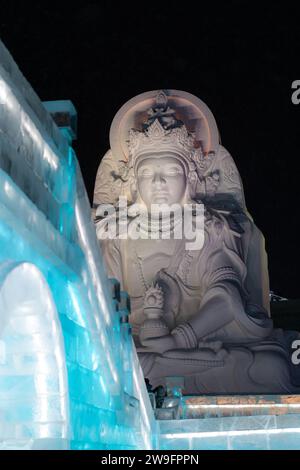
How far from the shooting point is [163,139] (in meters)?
8.14

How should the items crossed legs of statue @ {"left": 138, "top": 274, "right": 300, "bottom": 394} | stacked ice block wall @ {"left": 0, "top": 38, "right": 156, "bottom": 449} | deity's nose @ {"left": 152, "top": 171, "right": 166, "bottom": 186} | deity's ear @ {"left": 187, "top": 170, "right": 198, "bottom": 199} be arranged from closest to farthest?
stacked ice block wall @ {"left": 0, "top": 38, "right": 156, "bottom": 449}
crossed legs of statue @ {"left": 138, "top": 274, "right": 300, "bottom": 394}
deity's nose @ {"left": 152, "top": 171, "right": 166, "bottom": 186}
deity's ear @ {"left": 187, "top": 170, "right": 198, "bottom": 199}

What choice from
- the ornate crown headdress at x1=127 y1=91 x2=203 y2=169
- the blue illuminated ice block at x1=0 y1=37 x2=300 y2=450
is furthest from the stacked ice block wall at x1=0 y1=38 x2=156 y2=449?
the ornate crown headdress at x1=127 y1=91 x2=203 y2=169

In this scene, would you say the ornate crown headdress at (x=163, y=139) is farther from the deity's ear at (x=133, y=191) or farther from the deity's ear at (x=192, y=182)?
the deity's ear at (x=133, y=191)

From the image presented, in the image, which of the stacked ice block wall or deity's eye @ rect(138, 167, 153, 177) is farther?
deity's eye @ rect(138, 167, 153, 177)

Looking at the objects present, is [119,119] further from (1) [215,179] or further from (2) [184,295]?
(2) [184,295]

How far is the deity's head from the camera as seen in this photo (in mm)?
8148

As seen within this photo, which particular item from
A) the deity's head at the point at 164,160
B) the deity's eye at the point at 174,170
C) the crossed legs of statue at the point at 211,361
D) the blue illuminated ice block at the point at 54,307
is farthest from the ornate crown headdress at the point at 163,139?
the blue illuminated ice block at the point at 54,307

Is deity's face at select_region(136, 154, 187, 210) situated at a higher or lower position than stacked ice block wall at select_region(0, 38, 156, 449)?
higher

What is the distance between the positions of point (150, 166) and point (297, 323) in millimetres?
3579

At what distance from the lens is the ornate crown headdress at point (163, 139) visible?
8.16m

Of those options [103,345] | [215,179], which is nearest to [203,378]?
[215,179]

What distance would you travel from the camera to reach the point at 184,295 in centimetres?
783

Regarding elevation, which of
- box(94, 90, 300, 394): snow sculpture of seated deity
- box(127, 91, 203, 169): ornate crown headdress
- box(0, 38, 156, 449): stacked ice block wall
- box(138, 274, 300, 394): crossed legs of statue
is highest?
box(127, 91, 203, 169): ornate crown headdress

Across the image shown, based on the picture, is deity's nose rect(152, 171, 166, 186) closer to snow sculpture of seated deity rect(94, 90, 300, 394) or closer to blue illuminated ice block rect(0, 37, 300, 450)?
snow sculpture of seated deity rect(94, 90, 300, 394)
